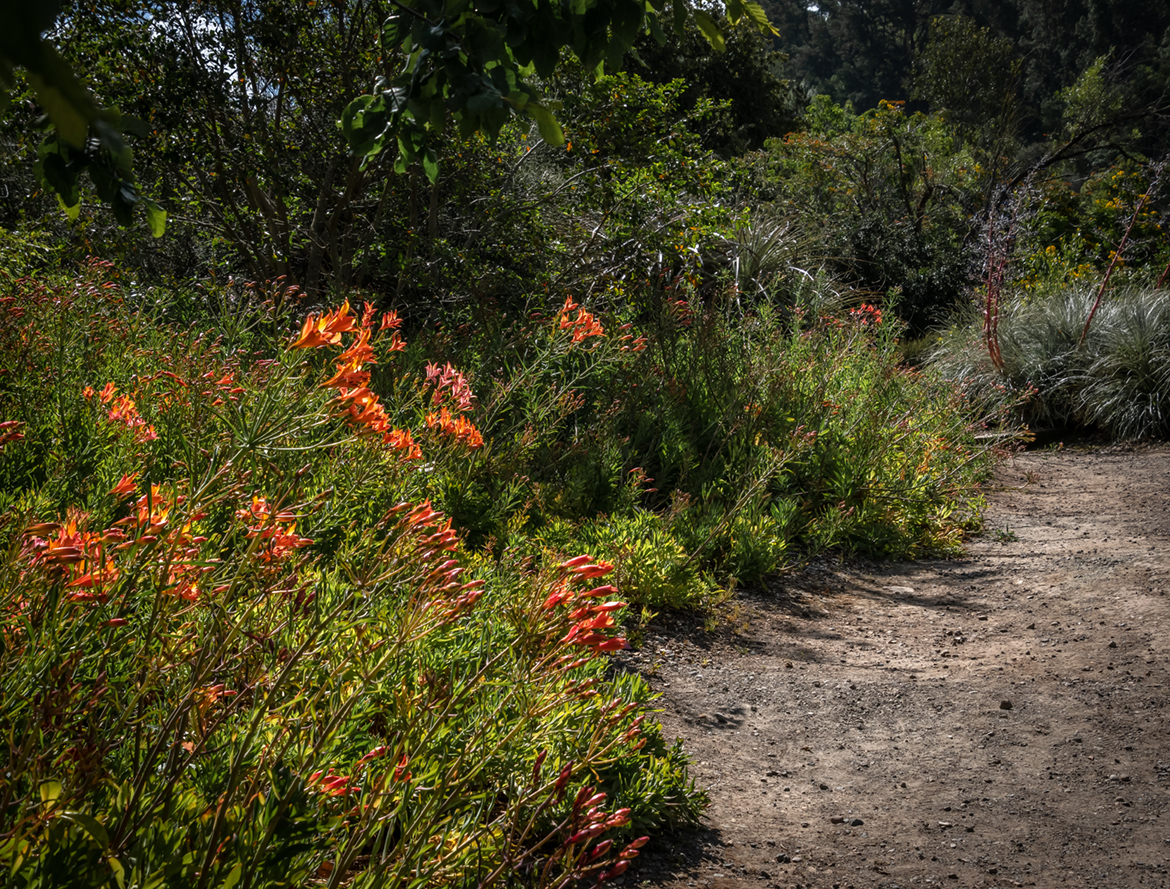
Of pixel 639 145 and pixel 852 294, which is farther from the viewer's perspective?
pixel 852 294

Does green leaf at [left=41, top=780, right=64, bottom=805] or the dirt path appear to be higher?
green leaf at [left=41, top=780, right=64, bottom=805]

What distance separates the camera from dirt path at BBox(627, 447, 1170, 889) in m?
2.12

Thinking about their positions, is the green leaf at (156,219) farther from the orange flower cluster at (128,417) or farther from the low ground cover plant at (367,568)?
the orange flower cluster at (128,417)

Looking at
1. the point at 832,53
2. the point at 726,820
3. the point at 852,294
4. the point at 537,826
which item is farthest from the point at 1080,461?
the point at 832,53

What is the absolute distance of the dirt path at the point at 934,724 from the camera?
212 centimetres

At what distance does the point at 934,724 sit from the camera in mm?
2979

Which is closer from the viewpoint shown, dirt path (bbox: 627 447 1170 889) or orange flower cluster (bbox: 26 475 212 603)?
orange flower cluster (bbox: 26 475 212 603)

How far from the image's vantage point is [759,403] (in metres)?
5.28

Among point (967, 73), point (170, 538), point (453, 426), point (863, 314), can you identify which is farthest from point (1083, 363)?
point (967, 73)

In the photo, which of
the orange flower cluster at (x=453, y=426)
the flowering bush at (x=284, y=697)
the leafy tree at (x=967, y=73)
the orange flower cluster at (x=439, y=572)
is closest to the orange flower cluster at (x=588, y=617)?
the flowering bush at (x=284, y=697)

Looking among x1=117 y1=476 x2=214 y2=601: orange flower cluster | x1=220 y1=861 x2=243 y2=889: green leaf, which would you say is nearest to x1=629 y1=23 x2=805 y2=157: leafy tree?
x1=117 y1=476 x2=214 y2=601: orange flower cluster

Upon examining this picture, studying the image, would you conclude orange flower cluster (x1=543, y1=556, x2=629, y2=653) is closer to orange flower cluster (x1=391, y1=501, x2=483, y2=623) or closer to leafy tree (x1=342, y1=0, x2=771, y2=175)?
orange flower cluster (x1=391, y1=501, x2=483, y2=623)

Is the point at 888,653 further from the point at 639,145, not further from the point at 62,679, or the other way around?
the point at 639,145

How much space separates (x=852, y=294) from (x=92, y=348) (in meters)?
10.1
